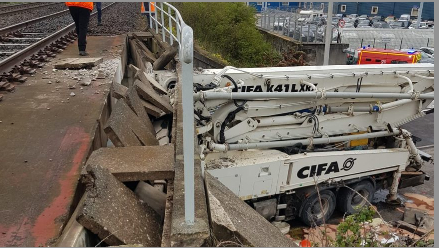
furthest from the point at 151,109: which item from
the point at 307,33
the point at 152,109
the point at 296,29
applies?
the point at 296,29

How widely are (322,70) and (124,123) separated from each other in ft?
13.4

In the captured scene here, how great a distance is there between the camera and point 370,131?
716 centimetres

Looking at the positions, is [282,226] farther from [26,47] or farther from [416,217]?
[26,47]

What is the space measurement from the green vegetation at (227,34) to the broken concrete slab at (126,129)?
15766mm

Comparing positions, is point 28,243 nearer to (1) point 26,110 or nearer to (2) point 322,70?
(1) point 26,110

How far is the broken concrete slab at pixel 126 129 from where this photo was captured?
346 cm

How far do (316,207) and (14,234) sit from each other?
5708mm

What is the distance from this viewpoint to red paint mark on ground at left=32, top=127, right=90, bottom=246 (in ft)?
8.02

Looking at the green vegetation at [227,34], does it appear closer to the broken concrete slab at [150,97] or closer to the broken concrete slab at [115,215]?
the broken concrete slab at [150,97]

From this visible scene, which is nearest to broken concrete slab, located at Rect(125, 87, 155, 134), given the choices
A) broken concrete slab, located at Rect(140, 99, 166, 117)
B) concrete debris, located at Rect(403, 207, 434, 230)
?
broken concrete slab, located at Rect(140, 99, 166, 117)

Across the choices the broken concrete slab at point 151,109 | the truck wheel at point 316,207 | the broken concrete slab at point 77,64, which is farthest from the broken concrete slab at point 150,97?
the truck wheel at point 316,207

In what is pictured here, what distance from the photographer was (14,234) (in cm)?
244

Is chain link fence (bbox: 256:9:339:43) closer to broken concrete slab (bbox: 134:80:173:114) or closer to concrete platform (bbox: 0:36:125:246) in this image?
concrete platform (bbox: 0:36:125:246)

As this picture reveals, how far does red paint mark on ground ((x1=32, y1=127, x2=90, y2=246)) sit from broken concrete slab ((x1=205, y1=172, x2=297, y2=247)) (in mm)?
1047
